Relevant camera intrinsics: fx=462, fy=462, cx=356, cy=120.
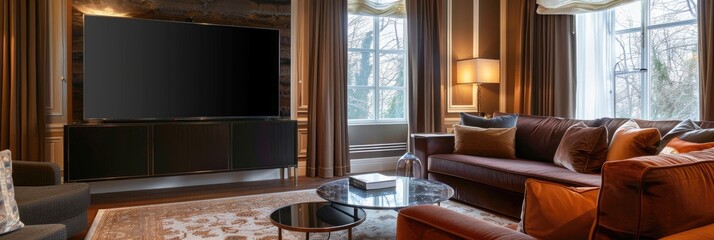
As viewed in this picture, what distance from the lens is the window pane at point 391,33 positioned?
18.4 ft

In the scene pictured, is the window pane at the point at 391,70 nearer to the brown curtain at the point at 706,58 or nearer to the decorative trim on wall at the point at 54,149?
the brown curtain at the point at 706,58

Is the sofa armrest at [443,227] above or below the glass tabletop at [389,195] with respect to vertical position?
above

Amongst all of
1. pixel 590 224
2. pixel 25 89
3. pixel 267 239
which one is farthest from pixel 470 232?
pixel 25 89

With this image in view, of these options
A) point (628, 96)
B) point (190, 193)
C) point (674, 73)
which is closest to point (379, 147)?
point (190, 193)

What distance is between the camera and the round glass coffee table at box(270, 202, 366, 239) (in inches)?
85.4

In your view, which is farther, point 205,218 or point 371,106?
point 371,106

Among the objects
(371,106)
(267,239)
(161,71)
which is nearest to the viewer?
(267,239)

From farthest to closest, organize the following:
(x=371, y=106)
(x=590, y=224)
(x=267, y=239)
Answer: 1. (x=371, y=106)
2. (x=267, y=239)
3. (x=590, y=224)

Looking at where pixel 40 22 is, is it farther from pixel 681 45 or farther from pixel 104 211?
pixel 681 45

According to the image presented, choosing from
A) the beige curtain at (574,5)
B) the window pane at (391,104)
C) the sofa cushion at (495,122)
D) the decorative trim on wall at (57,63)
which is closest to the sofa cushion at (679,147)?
the sofa cushion at (495,122)

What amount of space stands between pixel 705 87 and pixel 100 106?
5.09m

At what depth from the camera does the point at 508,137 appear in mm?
3812

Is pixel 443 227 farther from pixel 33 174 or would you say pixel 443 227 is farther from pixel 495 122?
pixel 495 122

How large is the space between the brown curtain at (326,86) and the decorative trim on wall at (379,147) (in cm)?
34
